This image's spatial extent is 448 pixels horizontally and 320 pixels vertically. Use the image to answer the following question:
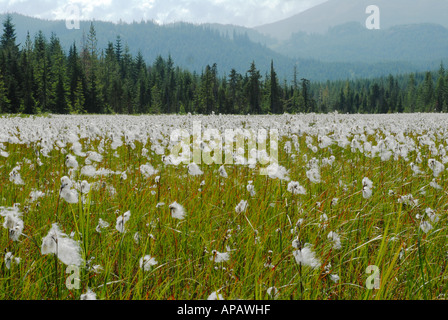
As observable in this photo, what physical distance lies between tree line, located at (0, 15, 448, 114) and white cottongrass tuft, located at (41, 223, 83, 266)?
59732mm

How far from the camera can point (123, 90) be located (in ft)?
257

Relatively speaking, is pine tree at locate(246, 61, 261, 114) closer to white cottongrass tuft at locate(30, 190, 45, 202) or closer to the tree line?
the tree line

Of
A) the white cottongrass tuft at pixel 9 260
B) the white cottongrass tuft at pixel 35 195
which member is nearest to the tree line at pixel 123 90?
the white cottongrass tuft at pixel 35 195

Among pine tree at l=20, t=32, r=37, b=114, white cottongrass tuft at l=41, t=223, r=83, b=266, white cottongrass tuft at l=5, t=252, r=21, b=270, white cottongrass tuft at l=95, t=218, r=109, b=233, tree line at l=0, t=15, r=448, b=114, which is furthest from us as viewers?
tree line at l=0, t=15, r=448, b=114

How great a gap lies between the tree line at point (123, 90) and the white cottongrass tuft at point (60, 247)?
59.7 m

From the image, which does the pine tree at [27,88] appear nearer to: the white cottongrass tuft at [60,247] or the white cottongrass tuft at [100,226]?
the white cottongrass tuft at [100,226]

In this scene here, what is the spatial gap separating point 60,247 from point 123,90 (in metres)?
82.7

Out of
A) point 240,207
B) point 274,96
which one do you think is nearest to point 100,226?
point 240,207

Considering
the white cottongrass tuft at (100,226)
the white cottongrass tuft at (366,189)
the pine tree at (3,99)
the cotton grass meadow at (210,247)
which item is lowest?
the cotton grass meadow at (210,247)

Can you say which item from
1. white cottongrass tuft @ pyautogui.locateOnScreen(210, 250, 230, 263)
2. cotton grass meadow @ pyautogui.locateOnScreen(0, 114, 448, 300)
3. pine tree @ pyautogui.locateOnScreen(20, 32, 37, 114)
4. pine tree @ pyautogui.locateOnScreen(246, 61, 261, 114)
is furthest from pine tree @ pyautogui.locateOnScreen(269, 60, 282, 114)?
white cottongrass tuft @ pyautogui.locateOnScreen(210, 250, 230, 263)

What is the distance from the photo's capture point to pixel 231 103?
87.7m

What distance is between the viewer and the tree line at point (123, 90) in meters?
56.5

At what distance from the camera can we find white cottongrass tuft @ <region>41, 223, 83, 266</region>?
1.49m

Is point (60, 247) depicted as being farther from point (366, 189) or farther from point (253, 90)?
point (253, 90)
